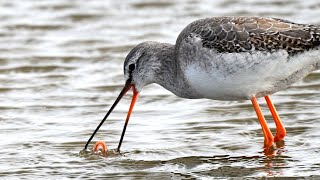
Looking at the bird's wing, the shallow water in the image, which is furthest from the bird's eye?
the shallow water

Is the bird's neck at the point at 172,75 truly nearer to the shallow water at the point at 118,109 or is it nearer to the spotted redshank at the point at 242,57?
the spotted redshank at the point at 242,57

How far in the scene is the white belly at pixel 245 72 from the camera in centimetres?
1141

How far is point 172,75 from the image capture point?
1225cm

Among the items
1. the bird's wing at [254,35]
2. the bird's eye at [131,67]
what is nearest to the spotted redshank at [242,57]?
the bird's wing at [254,35]

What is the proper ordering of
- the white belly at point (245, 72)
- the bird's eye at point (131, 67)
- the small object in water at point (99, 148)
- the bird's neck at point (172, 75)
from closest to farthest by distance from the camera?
the white belly at point (245, 72), the bird's neck at point (172, 75), the small object in water at point (99, 148), the bird's eye at point (131, 67)

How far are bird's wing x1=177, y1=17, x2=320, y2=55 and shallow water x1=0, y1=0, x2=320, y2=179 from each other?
1.39m

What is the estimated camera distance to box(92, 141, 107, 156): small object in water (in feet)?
39.9

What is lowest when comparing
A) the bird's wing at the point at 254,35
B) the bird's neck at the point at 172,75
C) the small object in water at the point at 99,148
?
the small object in water at the point at 99,148

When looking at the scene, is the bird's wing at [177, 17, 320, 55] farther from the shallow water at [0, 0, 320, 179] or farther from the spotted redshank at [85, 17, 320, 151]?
the shallow water at [0, 0, 320, 179]

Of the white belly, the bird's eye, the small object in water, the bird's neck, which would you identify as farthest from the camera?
the bird's eye

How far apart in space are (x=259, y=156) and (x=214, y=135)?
116cm

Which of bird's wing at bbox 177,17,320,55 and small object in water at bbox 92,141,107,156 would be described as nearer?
bird's wing at bbox 177,17,320,55

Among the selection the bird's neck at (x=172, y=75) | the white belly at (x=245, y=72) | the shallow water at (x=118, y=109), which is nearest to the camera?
the white belly at (x=245, y=72)

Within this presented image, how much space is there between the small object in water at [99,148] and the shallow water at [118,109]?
24 cm
